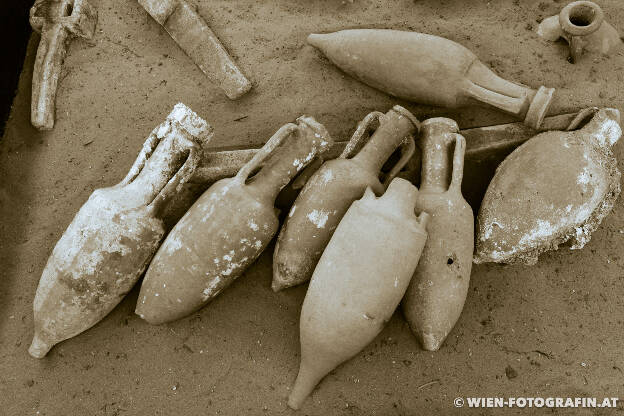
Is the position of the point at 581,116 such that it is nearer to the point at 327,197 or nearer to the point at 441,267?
the point at 441,267

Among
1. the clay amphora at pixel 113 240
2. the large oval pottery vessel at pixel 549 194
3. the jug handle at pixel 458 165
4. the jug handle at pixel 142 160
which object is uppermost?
the jug handle at pixel 142 160

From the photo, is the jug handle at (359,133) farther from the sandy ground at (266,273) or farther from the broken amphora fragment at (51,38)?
the broken amphora fragment at (51,38)

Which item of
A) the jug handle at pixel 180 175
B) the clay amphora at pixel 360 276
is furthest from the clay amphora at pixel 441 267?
the jug handle at pixel 180 175

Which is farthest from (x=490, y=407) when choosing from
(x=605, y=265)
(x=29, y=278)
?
(x=29, y=278)

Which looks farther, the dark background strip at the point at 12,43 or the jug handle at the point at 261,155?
the dark background strip at the point at 12,43

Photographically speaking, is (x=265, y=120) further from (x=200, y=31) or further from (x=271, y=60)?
(x=200, y=31)

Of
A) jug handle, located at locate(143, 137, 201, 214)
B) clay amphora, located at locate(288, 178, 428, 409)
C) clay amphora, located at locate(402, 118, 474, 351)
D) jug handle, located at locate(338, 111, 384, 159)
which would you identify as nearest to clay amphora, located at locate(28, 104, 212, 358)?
jug handle, located at locate(143, 137, 201, 214)

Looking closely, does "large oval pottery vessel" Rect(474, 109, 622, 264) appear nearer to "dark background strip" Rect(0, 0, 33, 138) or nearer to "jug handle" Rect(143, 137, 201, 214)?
"jug handle" Rect(143, 137, 201, 214)

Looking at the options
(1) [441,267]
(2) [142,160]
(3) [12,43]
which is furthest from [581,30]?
(3) [12,43]
